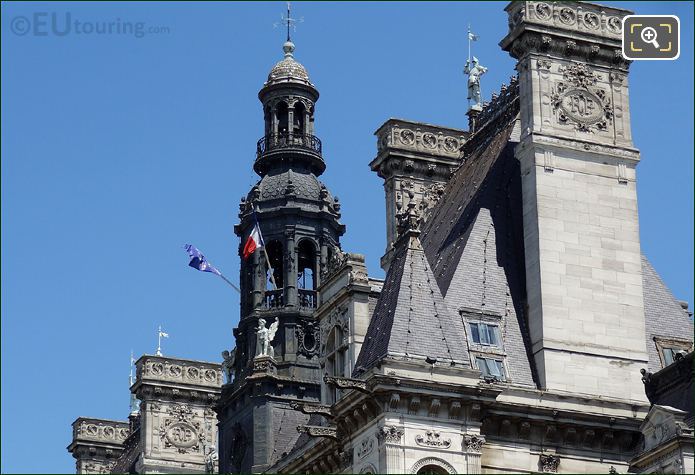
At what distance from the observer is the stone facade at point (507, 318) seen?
58.7 m

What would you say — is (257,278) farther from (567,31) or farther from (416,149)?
(567,31)

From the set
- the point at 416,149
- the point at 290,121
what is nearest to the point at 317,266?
the point at 290,121

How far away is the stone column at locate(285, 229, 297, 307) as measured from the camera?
77812mm

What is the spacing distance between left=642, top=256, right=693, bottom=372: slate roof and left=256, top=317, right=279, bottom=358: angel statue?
14810mm

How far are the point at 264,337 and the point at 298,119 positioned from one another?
9.90m

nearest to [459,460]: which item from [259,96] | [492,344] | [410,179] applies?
[492,344]

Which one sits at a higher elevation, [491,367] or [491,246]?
[491,246]

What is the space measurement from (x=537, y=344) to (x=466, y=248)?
13.4 feet

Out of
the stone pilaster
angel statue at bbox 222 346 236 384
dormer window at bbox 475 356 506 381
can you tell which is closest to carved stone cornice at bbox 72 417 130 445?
angel statue at bbox 222 346 236 384

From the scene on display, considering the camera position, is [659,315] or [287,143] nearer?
[659,315]

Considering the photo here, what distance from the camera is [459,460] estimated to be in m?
58.5

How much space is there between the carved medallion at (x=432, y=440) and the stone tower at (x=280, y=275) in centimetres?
1531

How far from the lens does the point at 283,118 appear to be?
81.8 metres

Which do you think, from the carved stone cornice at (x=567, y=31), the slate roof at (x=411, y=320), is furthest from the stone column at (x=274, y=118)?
the slate roof at (x=411, y=320)
